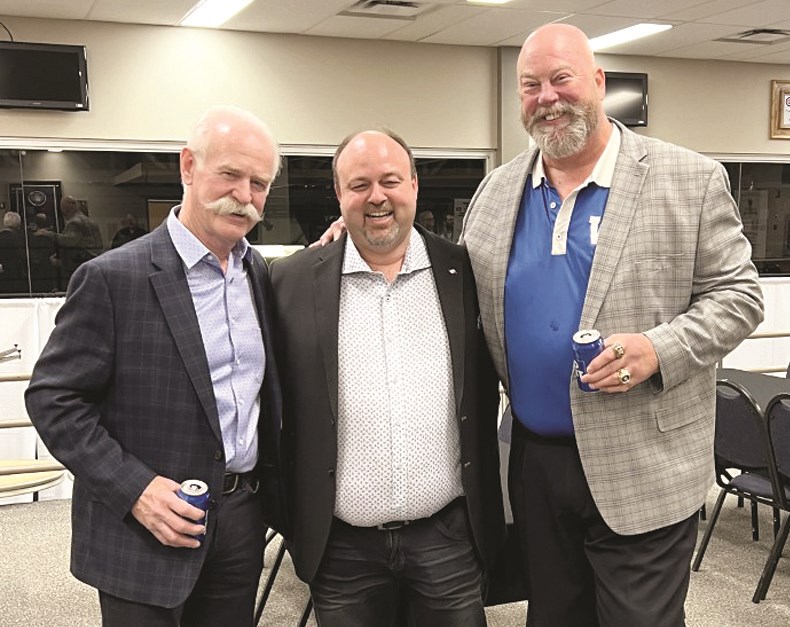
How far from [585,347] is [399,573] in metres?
0.71

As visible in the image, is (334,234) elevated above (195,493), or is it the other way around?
(334,234)

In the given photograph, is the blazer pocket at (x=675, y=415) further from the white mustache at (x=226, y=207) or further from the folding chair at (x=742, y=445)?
the folding chair at (x=742, y=445)

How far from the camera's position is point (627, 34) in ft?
24.1

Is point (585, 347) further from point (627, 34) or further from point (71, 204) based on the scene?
point (627, 34)

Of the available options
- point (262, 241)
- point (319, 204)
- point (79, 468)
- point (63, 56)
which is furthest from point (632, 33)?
point (79, 468)

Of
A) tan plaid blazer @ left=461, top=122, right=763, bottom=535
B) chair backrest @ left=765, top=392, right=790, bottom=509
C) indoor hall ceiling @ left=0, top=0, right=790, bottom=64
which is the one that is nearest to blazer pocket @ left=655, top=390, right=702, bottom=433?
tan plaid blazer @ left=461, top=122, right=763, bottom=535

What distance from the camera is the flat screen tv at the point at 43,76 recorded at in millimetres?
6289

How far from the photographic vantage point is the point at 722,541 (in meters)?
4.15

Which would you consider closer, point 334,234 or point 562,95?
point 562,95

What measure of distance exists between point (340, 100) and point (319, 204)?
908 mm

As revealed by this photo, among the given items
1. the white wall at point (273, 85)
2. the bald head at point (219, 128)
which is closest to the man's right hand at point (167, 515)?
the bald head at point (219, 128)

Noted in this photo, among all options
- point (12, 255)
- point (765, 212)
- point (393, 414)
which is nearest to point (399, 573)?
A: point (393, 414)

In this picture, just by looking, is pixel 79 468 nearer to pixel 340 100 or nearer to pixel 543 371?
pixel 543 371

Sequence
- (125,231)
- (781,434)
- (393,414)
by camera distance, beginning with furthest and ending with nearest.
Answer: (125,231) < (781,434) < (393,414)
